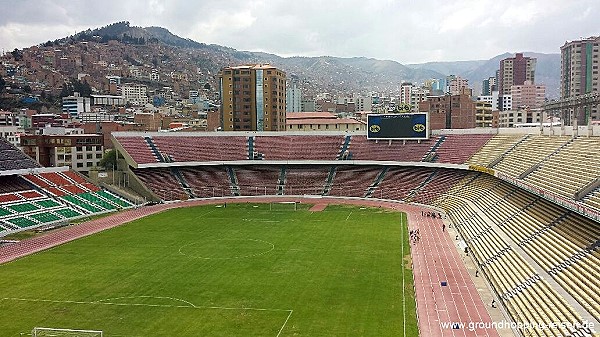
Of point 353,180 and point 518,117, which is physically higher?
point 518,117

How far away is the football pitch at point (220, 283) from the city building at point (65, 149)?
27720 mm

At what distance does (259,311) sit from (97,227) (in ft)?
87.6

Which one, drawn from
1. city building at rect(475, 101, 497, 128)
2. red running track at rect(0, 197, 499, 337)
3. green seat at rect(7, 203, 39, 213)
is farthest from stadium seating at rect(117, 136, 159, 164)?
city building at rect(475, 101, 497, 128)

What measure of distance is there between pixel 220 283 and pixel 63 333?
8.90 metres

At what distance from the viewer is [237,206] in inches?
2207

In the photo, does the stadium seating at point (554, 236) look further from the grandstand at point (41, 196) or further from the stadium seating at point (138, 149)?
the stadium seating at point (138, 149)

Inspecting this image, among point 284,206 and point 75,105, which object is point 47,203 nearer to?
point 284,206

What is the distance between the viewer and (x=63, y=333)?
66.6ft

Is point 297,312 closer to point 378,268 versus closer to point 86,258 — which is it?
point 378,268

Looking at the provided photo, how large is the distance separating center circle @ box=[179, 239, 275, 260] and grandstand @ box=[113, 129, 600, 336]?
46.0ft

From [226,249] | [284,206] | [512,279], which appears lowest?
[284,206]

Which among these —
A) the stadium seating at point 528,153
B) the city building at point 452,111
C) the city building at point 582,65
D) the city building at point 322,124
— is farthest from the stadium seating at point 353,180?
the city building at point 582,65

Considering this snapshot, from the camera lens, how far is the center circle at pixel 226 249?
34188 millimetres

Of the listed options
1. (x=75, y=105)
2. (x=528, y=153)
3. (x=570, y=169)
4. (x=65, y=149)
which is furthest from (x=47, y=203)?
(x=75, y=105)
